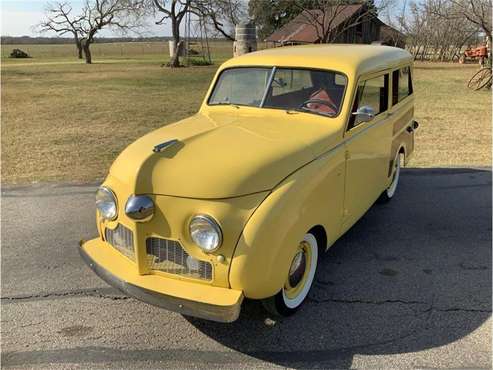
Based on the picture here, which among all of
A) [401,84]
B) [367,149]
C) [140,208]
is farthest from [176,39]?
[140,208]

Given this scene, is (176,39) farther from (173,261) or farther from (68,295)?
(173,261)

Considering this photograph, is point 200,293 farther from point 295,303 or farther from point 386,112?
point 386,112

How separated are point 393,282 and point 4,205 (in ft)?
14.5

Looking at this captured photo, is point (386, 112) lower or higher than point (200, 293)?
higher

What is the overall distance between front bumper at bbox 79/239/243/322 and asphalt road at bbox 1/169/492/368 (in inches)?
15.5

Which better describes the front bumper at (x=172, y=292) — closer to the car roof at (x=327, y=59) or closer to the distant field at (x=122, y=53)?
the car roof at (x=327, y=59)

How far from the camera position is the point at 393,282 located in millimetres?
3619

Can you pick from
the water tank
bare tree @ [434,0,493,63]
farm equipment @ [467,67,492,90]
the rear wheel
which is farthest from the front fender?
bare tree @ [434,0,493,63]

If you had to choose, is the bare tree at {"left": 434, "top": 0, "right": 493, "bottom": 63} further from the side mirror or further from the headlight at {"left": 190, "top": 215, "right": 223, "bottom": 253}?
the headlight at {"left": 190, "top": 215, "right": 223, "bottom": 253}

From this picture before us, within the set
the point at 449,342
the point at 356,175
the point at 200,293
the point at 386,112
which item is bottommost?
the point at 449,342

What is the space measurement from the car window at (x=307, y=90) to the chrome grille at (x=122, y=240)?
1647 millimetres

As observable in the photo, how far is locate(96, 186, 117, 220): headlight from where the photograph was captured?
3.02m

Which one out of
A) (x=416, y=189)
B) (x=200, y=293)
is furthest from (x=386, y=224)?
(x=200, y=293)

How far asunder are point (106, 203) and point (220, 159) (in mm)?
854
